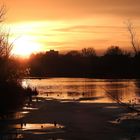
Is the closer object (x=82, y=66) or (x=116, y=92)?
(x=116, y=92)

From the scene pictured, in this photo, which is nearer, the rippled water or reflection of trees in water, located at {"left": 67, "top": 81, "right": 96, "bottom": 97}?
the rippled water

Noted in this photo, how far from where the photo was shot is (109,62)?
144625 millimetres

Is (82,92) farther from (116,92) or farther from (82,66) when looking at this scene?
(82,66)

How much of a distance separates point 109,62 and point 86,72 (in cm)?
946

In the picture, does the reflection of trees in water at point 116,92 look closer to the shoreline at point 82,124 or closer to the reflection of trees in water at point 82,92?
the reflection of trees in water at point 82,92

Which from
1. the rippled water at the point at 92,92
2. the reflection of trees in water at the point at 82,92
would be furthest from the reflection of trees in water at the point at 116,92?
the reflection of trees in water at the point at 82,92

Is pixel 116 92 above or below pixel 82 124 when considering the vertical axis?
above

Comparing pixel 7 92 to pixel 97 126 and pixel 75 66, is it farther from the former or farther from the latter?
pixel 75 66

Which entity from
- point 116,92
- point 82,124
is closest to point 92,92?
point 116,92

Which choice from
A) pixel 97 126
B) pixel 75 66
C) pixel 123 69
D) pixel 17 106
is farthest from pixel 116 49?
pixel 97 126

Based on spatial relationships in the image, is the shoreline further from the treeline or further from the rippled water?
the treeline

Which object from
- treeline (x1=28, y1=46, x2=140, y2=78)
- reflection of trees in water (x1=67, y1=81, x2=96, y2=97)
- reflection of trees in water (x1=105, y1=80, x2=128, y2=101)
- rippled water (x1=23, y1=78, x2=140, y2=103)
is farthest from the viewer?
treeline (x1=28, y1=46, x2=140, y2=78)

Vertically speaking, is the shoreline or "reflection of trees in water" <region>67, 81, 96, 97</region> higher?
"reflection of trees in water" <region>67, 81, 96, 97</region>

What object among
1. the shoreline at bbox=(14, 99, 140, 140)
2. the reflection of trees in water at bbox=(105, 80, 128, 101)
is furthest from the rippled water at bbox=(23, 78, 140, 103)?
the shoreline at bbox=(14, 99, 140, 140)
